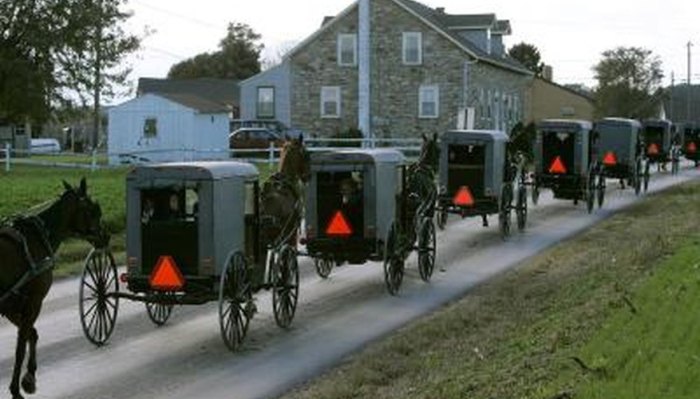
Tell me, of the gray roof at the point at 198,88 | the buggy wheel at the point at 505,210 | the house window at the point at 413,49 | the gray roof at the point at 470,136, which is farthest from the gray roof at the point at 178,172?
the gray roof at the point at 198,88

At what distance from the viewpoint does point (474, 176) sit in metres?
23.6

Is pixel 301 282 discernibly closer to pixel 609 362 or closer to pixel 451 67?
pixel 609 362

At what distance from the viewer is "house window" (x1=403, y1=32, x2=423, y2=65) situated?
61.1 metres

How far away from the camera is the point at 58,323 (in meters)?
14.2

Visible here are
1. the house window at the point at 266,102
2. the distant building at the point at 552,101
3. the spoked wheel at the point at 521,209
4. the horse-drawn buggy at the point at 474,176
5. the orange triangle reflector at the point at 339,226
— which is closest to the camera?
the orange triangle reflector at the point at 339,226

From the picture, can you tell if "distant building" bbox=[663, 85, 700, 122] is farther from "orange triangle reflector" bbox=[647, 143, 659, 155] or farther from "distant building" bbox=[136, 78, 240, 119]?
"orange triangle reflector" bbox=[647, 143, 659, 155]

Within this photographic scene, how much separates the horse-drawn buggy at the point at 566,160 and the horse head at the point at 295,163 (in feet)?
45.5

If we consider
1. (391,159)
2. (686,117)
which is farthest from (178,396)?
(686,117)

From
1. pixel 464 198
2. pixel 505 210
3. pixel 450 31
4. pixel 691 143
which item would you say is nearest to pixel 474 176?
pixel 464 198

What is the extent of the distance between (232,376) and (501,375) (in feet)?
9.32

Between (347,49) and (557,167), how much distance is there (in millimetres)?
33749

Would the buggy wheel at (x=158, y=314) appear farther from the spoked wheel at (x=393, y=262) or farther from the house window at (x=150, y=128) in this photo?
the house window at (x=150, y=128)

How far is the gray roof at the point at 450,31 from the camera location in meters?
61.0

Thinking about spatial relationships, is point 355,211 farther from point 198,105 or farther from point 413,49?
point 413,49
